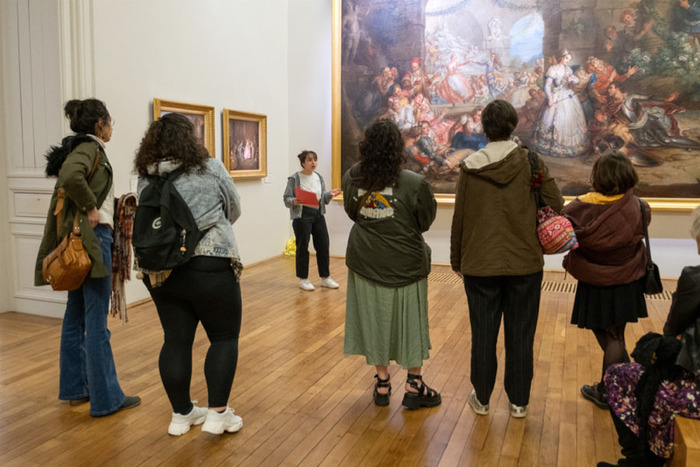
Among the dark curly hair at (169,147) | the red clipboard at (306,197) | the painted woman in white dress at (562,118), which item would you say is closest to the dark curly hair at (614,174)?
the dark curly hair at (169,147)

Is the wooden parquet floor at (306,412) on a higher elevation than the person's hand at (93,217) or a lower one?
lower

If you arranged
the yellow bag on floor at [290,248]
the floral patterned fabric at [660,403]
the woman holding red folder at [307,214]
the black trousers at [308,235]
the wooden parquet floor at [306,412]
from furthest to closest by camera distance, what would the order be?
the yellow bag on floor at [290,248] → the black trousers at [308,235] → the woman holding red folder at [307,214] → the wooden parquet floor at [306,412] → the floral patterned fabric at [660,403]

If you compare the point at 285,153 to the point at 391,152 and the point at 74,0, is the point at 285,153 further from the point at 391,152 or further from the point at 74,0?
the point at 391,152

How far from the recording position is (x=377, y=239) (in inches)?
155

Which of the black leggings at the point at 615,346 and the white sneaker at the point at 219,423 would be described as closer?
the white sneaker at the point at 219,423

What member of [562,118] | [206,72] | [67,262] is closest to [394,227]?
[67,262]

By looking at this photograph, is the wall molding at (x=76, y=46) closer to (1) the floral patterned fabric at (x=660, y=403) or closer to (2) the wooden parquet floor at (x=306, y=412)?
(2) the wooden parquet floor at (x=306, y=412)

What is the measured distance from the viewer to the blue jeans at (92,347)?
398 centimetres

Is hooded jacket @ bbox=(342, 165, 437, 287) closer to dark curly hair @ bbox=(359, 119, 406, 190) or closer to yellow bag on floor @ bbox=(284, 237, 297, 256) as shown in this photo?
dark curly hair @ bbox=(359, 119, 406, 190)

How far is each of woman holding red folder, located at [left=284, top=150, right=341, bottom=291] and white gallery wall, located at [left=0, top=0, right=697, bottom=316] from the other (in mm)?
1784

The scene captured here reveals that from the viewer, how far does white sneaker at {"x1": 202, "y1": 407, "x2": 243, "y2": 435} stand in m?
3.62

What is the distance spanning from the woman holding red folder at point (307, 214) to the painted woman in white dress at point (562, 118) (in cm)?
372

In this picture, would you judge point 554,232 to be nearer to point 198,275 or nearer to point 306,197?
point 198,275

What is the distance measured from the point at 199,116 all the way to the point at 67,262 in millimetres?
4986
